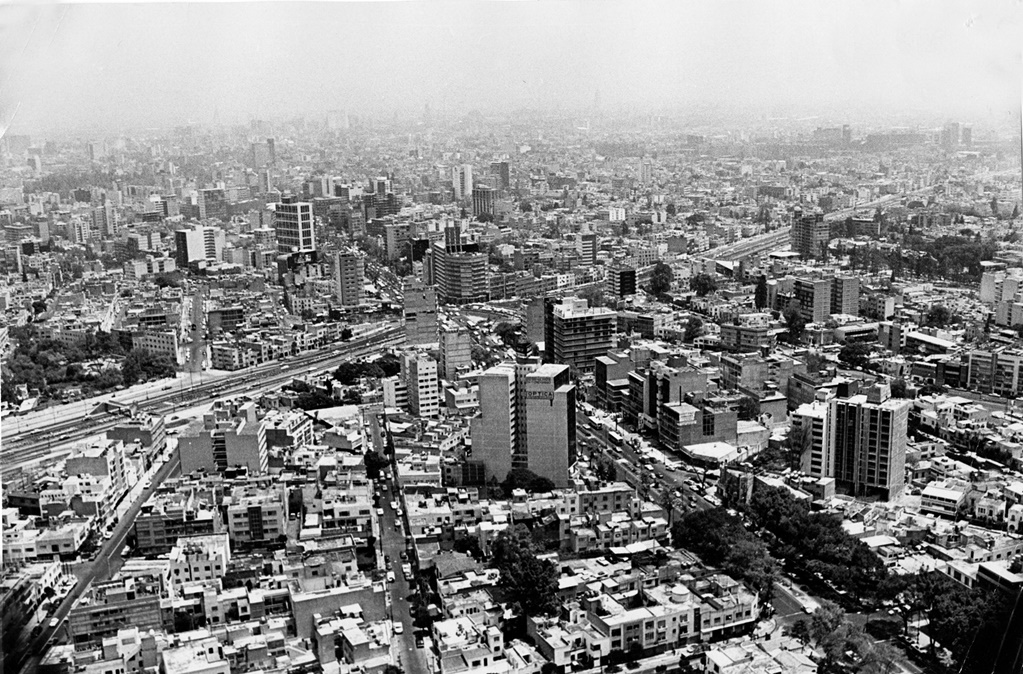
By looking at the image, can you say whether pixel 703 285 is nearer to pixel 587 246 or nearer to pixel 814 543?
pixel 587 246

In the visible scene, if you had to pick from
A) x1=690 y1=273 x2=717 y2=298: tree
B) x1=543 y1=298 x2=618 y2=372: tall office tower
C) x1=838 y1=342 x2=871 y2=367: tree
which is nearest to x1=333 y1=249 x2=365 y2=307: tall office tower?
x1=543 y1=298 x2=618 y2=372: tall office tower

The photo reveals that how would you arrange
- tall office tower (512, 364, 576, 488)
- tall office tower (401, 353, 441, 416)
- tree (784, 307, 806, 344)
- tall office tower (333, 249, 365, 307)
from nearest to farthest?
tall office tower (512, 364, 576, 488), tall office tower (401, 353, 441, 416), tree (784, 307, 806, 344), tall office tower (333, 249, 365, 307)

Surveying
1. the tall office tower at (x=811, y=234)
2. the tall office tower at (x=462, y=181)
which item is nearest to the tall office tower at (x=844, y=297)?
the tall office tower at (x=811, y=234)

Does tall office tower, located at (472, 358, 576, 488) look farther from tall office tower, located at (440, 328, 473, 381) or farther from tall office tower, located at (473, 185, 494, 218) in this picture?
tall office tower, located at (473, 185, 494, 218)

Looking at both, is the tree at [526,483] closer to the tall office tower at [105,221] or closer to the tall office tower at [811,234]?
the tall office tower at [105,221]

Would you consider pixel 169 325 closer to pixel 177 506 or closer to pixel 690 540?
pixel 177 506

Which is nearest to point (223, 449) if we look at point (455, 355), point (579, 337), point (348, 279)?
point (455, 355)

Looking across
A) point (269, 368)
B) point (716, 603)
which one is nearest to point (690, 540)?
point (716, 603)
